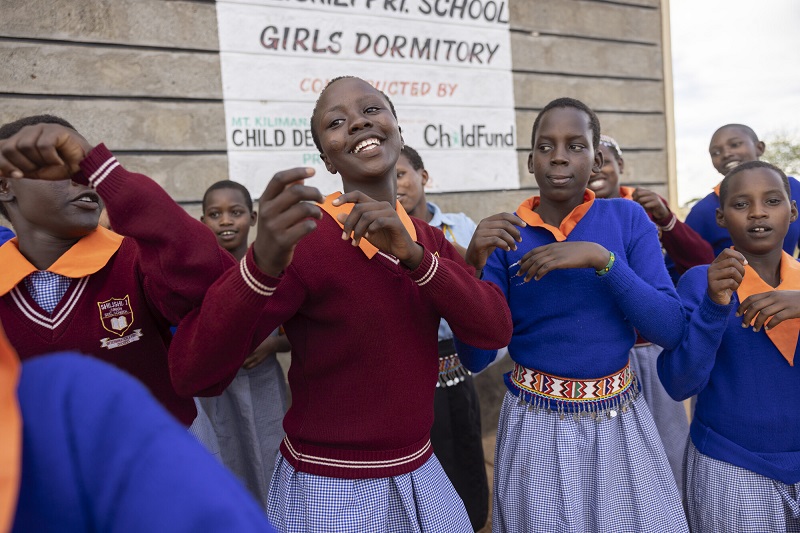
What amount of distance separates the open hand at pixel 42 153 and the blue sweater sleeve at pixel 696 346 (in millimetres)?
1643

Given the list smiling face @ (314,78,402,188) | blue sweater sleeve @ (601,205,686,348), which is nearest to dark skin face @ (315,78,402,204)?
smiling face @ (314,78,402,188)

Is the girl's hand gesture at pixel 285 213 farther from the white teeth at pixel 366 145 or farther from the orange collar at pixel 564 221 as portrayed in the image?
the orange collar at pixel 564 221

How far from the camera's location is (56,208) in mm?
1532

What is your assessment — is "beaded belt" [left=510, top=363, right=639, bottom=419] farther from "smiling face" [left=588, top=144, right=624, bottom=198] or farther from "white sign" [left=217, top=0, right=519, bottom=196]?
"white sign" [left=217, top=0, right=519, bottom=196]

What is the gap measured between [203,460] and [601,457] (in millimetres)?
1541

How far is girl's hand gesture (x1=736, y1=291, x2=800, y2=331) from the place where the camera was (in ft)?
5.70

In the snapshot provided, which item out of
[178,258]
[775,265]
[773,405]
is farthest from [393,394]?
[775,265]

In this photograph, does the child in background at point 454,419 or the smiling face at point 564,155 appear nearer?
the smiling face at point 564,155

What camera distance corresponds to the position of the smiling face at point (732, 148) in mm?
3717

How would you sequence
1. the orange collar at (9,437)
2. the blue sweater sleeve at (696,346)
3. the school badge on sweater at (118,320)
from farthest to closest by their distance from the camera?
the blue sweater sleeve at (696,346) → the school badge on sweater at (118,320) → the orange collar at (9,437)

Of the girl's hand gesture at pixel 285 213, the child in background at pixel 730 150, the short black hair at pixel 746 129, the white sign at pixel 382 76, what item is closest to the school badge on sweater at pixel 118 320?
the girl's hand gesture at pixel 285 213

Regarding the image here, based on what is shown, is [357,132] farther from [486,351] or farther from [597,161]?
[597,161]

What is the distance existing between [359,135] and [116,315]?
721 mm

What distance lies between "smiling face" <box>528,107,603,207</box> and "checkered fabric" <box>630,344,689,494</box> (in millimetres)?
1128
